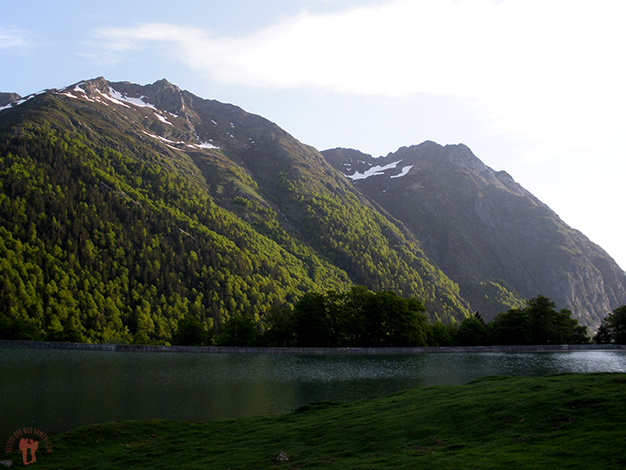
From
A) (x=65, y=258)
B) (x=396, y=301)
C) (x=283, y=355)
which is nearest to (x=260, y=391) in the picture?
(x=283, y=355)

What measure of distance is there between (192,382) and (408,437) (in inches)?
1430

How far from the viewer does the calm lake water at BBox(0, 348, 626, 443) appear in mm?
34500

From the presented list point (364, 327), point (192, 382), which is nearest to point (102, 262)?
point (364, 327)

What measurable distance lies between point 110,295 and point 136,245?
32.1 meters

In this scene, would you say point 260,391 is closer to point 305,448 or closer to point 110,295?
point 305,448

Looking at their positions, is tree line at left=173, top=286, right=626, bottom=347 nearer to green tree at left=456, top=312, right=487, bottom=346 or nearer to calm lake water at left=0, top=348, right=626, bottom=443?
green tree at left=456, top=312, right=487, bottom=346

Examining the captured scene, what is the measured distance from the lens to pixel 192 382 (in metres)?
50.3

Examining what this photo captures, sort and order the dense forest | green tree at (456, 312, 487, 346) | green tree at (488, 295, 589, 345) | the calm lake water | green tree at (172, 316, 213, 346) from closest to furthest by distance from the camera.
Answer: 1. the calm lake water
2. green tree at (172, 316, 213, 346)
3. green tree at (488, 295, 589, 345)
4. green tree at (456, 312, 487, 346)
5. the dense forest

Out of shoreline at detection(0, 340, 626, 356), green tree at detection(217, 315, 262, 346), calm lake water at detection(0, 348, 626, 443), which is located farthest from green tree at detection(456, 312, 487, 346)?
green tree at detection(217, 315, 262, 346)

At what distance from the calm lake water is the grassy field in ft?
22.5

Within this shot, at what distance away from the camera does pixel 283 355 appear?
291ft

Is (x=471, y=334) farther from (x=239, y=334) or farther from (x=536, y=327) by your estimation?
(x=239, y=334)

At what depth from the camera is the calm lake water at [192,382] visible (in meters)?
34.5

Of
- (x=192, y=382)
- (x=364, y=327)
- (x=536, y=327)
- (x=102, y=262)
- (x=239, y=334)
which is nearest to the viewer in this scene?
(x=192, y=382)
